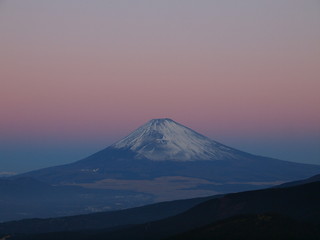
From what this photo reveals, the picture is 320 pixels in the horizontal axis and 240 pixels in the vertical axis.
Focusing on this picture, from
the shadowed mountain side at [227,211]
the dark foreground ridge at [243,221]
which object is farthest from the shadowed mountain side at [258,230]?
the shadowed mountain side at [227,211]

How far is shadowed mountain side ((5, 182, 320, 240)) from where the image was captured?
95.2 metres

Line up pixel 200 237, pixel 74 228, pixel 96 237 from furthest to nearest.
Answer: pixel 74 228
pixel 96 237
pixel 200 237

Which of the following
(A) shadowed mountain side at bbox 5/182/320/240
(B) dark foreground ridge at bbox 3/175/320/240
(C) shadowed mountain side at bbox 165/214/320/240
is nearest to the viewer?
(C) shadowed mountain side at bbox 165/214/320/240

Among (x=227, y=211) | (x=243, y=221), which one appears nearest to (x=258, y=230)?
(x=243, y=221)

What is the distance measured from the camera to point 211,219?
103125mm

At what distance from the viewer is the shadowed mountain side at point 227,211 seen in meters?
95.2

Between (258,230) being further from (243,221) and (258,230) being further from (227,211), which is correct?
(227,211)

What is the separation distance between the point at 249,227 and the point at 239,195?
124 ft

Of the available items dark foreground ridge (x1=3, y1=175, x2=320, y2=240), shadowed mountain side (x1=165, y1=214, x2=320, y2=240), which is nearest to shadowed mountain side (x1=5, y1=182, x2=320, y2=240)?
dark foreground ridge (x1=3, y1=175, x2=320, y2=240)

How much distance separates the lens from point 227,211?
348ft

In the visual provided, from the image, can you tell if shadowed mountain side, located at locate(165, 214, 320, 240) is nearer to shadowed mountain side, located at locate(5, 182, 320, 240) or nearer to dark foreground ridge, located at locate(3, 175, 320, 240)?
dark foreground ridge, located at locate(3, 175, 320, 240)

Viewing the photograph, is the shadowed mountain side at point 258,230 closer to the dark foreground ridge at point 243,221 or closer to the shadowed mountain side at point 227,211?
the dark foreground ridge at point 243,221

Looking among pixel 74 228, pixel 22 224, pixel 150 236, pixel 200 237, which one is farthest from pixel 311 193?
pixel 22 224

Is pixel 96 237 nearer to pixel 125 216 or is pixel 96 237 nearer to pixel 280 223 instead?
pixel 280 223
